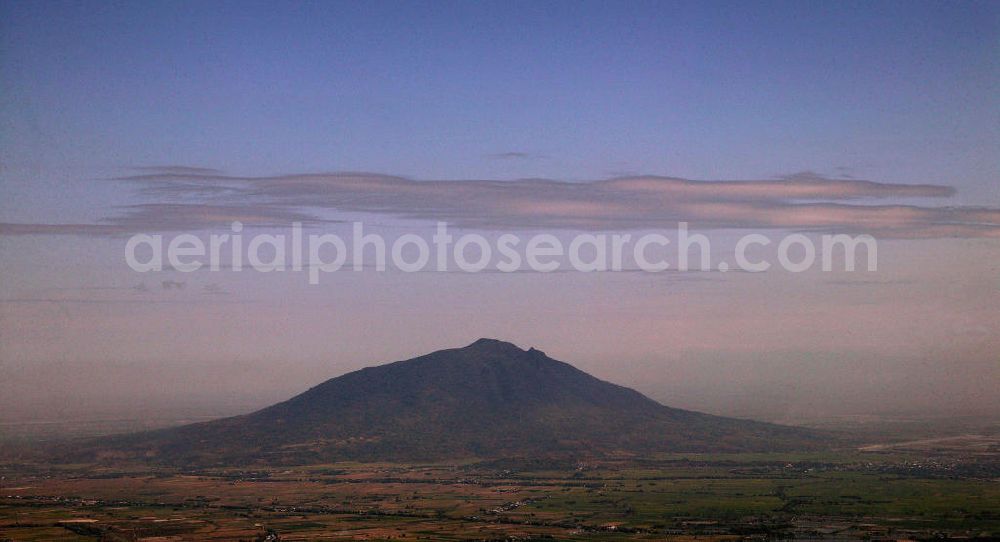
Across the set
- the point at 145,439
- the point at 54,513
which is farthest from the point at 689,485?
the point at 145,439

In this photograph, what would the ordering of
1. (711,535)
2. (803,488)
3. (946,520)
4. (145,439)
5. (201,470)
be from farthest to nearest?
(145,439) < (201,470) < (803,488) < (946,520) < (711,535)

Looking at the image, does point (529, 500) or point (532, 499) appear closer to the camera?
point (529, 500)

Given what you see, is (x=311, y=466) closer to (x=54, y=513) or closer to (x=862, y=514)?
(x=54, y=513)

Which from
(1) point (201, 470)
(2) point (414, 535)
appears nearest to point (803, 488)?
(2) point (414, 535)

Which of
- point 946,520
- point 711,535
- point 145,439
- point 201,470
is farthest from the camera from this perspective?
point 145,439

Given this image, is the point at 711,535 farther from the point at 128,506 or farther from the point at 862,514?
the point at 128,506

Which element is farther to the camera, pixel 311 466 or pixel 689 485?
pixel 311 466

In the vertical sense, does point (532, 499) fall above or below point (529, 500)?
below
